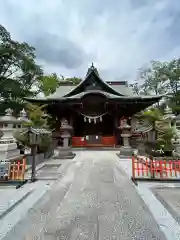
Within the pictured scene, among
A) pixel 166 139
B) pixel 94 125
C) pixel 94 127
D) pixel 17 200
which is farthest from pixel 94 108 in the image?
pixel 17 200

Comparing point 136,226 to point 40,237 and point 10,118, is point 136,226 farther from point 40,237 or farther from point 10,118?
point 10,118

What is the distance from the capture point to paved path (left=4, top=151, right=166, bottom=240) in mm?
2568

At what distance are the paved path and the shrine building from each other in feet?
32.6

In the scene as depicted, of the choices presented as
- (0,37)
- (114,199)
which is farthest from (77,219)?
(0,37)

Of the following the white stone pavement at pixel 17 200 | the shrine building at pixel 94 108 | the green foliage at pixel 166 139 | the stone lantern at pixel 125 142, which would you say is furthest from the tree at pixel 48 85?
the white stone pavement at pixel 17 200

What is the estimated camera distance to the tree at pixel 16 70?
78.3ft

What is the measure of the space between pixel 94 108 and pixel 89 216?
13.4 meters

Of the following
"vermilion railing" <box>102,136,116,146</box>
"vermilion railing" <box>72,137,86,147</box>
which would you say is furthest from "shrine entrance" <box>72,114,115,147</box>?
"vermilion railing" <box>72,137,86,147</box>

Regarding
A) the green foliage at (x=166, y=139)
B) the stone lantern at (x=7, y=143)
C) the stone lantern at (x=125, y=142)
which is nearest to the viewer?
the stone lantern at (x=7, y=143)

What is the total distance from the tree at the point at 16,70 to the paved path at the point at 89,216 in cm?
2177

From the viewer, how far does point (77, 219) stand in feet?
9.91

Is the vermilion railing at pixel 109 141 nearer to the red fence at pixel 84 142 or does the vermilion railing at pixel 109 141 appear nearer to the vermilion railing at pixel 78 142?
the red fence at pixel 84 142

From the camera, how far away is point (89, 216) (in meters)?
3.12

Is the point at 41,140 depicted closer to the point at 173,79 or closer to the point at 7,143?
the point at 7,143
